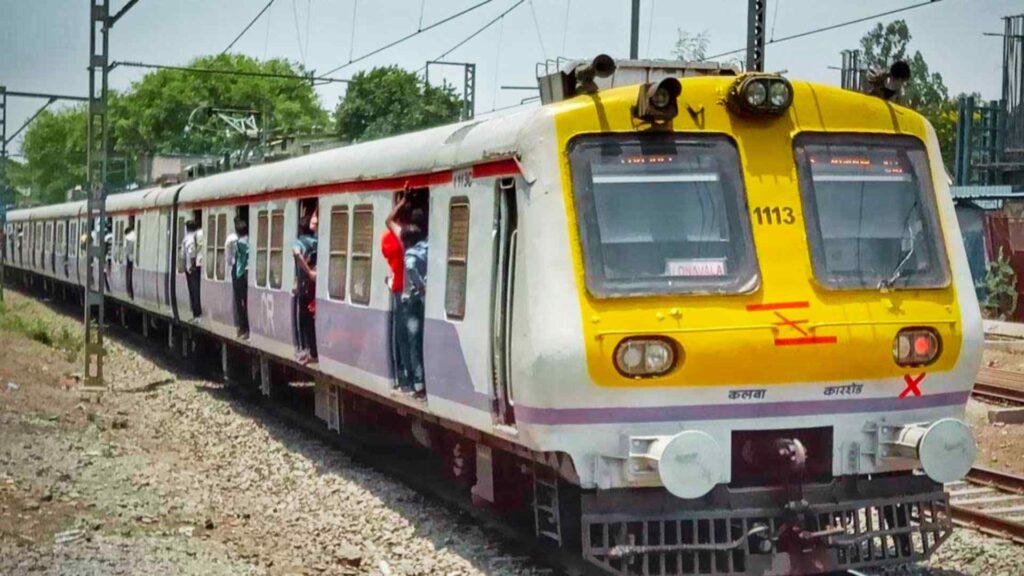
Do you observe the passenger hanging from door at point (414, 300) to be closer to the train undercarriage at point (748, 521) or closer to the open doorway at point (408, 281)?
the open doorway at point (408, 281)

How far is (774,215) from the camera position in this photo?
779 centimetres

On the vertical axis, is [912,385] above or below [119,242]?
below

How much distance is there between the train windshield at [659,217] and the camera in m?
7.50

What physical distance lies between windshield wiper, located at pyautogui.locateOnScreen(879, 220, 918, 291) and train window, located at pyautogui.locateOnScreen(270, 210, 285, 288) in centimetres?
738

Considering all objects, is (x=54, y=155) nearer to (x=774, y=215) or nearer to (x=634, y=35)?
(x=634, y=35)

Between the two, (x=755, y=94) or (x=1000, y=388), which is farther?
(x=1000, y=388)

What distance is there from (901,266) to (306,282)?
21.8 ft

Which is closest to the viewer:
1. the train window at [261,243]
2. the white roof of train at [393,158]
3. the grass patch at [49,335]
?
the white roof of train at [393,158]

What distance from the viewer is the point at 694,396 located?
24.4 feet

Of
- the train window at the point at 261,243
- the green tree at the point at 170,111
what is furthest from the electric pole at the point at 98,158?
the green tree at the point at 170,111

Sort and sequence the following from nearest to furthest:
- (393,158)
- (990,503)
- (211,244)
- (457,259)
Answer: (457,259) < (393,158) < (990,503) < (211,244)

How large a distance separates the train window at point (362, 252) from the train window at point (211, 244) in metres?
6.66

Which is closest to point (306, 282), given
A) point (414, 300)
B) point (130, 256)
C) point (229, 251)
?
point (414, 300)

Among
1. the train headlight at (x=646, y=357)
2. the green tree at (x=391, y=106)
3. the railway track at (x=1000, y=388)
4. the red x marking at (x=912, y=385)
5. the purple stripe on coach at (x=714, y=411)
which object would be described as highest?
Answer: the green tree at (x=391, y=106)
